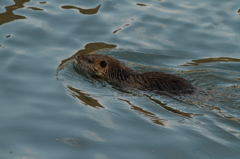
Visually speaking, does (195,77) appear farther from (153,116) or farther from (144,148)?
(144,148)

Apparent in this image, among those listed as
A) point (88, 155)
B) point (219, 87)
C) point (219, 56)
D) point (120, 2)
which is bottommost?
point (88, 155)

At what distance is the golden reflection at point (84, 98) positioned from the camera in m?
5.56

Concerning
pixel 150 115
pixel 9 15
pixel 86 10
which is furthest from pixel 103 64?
pixel 9 15

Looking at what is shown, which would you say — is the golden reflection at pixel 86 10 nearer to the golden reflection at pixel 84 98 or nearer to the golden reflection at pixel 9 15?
the golden reflection at pixel 9 15

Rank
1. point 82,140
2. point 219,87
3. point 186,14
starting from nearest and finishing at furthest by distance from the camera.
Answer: point 82,140
point 219,87
point 186,14

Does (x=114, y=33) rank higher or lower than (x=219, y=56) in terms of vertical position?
higher

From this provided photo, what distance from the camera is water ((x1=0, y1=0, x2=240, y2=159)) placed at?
14.7 feet

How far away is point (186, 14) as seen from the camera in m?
9.38

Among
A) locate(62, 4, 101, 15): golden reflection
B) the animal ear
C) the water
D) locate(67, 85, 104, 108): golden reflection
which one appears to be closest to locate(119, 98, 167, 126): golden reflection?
the water

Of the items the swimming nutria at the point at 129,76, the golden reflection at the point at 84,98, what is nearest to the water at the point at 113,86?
the golden reflection at the point at 84,98

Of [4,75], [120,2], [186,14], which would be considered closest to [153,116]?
[4,75]

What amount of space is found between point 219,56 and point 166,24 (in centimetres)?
176

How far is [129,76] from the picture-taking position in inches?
264

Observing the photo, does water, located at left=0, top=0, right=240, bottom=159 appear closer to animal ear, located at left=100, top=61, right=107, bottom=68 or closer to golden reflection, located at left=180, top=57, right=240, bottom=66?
golden reflection, located at left=180, top=57, right=240, bottom=66
